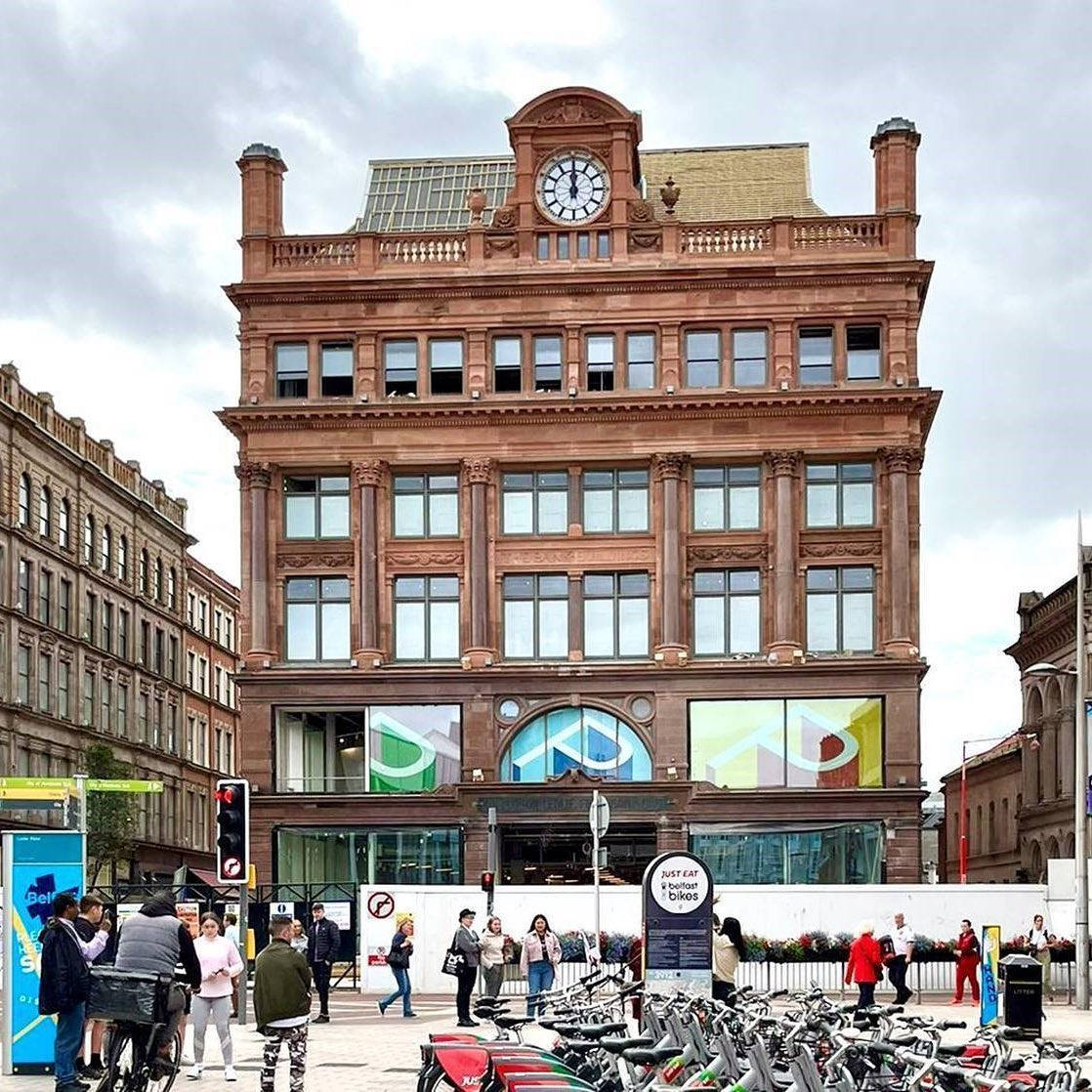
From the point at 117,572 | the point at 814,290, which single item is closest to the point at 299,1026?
the point at 814,290

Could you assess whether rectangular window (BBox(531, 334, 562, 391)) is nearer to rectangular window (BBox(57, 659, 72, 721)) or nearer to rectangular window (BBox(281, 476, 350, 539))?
rectangular window (BBox(281, 476, 350, 539))

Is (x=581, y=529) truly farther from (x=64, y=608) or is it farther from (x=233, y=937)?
(x=64, y=608)

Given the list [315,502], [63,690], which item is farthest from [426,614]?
[63,690]

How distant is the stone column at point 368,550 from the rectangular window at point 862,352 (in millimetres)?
13875

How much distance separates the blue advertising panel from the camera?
881 inches

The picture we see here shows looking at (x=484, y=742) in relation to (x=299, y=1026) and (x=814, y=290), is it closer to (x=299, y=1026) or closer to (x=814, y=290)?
(x=814, y=290)

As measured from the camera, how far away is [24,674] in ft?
250

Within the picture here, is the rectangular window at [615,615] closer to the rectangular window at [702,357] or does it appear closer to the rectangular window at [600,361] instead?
the rectangular window at [600,361]

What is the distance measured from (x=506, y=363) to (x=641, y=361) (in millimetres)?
3982

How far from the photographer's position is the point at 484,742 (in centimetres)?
5866

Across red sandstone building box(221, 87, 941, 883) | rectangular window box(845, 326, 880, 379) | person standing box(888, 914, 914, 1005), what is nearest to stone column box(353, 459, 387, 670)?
red sandstone building box(221, 87, 941, 883)

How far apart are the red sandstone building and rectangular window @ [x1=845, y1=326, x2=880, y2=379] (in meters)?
0.11

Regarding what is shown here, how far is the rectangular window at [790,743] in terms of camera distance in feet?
189

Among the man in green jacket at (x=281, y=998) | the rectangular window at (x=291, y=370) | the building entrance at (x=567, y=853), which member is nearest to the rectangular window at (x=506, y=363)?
the rectangular window at (x=291, y=370)
